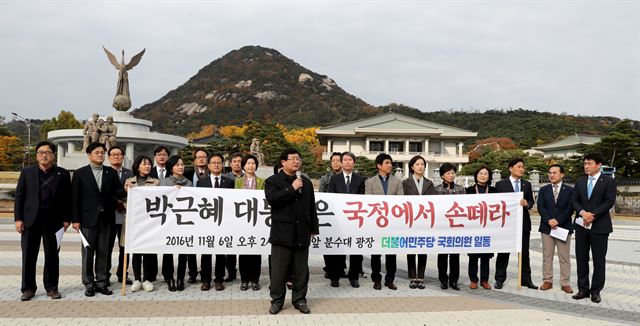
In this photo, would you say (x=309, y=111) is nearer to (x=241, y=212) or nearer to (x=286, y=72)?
(x=286, y=72)

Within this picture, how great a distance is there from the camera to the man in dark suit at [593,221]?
18.7 ft

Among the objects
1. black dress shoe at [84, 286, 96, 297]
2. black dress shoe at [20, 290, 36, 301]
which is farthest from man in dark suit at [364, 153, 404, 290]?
black dress shoe at [20, 290, 36, 301]

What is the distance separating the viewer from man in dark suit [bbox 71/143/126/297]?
556cm

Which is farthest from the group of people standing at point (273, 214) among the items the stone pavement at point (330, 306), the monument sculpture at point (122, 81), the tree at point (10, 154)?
the tree at point (10, 154)

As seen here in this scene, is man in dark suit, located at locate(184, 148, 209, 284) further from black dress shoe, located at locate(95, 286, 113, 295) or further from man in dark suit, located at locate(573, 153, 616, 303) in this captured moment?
man in dark suit, located at locate(573, 153, 616, 303)

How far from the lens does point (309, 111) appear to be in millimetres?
95562

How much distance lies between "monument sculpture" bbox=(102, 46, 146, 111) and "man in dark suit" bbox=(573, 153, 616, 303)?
86.6 ft

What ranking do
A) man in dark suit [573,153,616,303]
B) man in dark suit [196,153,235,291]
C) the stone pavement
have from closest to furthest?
the stone pavement
man in dark suit [573,153,616,303]
man in dark suit [196,153,235,291]

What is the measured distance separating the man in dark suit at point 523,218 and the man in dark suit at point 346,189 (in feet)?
6.56

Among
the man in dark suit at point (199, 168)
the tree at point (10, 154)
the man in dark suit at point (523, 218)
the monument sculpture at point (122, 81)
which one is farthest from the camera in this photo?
the tree at point (10, 154)

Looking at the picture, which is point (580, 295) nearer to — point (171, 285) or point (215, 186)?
point (215, 186)

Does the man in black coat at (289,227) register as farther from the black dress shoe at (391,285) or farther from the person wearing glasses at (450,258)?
the person wearing glasses at (450,258)

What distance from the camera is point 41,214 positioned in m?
5.36

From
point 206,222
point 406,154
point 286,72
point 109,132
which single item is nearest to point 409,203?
point 206,222
